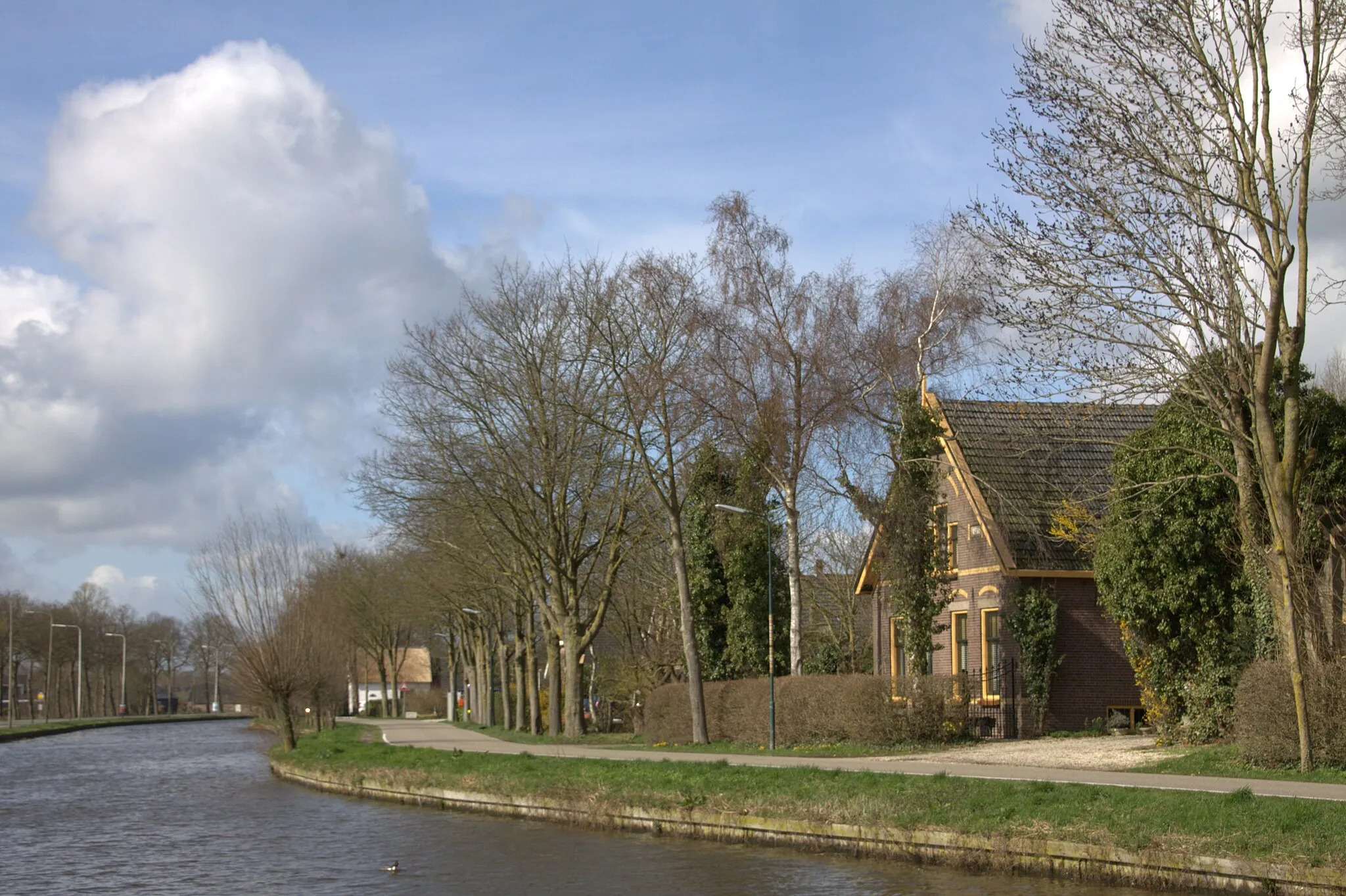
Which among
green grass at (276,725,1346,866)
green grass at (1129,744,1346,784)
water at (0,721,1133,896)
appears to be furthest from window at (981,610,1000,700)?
water at (0,721,1133,896)

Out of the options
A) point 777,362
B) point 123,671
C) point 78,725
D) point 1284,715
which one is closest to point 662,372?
point 777,362

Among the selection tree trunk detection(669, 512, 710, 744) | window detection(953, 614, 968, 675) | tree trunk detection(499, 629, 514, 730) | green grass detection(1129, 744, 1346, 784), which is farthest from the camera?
tree trunk detection(499, 629, 514, 730)

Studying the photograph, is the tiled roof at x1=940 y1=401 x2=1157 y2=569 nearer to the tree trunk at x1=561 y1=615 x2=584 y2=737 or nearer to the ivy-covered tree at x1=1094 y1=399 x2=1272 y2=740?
the ivy-covered tree at x1=1094 y1=399 x2=1272 y2=740

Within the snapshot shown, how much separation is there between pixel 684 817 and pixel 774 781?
1646 millimetres

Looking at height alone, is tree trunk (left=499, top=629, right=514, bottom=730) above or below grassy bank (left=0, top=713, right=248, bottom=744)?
above

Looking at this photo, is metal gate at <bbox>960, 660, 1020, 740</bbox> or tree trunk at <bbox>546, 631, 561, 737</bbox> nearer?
metal gate at <bbox>960, 660, 1020, 740</bbox>

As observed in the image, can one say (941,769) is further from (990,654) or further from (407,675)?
(407,675)

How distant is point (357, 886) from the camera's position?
17203 mm

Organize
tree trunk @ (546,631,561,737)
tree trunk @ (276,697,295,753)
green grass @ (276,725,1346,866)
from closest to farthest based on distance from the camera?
green grass @ (276,725,1346,866)
tree trunk @ (276,697,295,753)
tree trunk @ (546,631,561,737)

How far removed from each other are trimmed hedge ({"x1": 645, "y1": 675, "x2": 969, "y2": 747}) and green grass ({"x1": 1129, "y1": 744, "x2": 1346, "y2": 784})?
6438 millimetres

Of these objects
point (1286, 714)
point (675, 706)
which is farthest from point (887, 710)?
point (1286, 714)

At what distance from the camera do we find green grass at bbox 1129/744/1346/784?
746 inches

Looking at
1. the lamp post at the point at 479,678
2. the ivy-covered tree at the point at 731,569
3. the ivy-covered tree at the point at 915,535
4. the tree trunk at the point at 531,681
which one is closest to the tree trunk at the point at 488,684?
the lamp post at the point at 479,678

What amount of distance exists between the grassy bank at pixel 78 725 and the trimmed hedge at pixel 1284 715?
5460 cm
